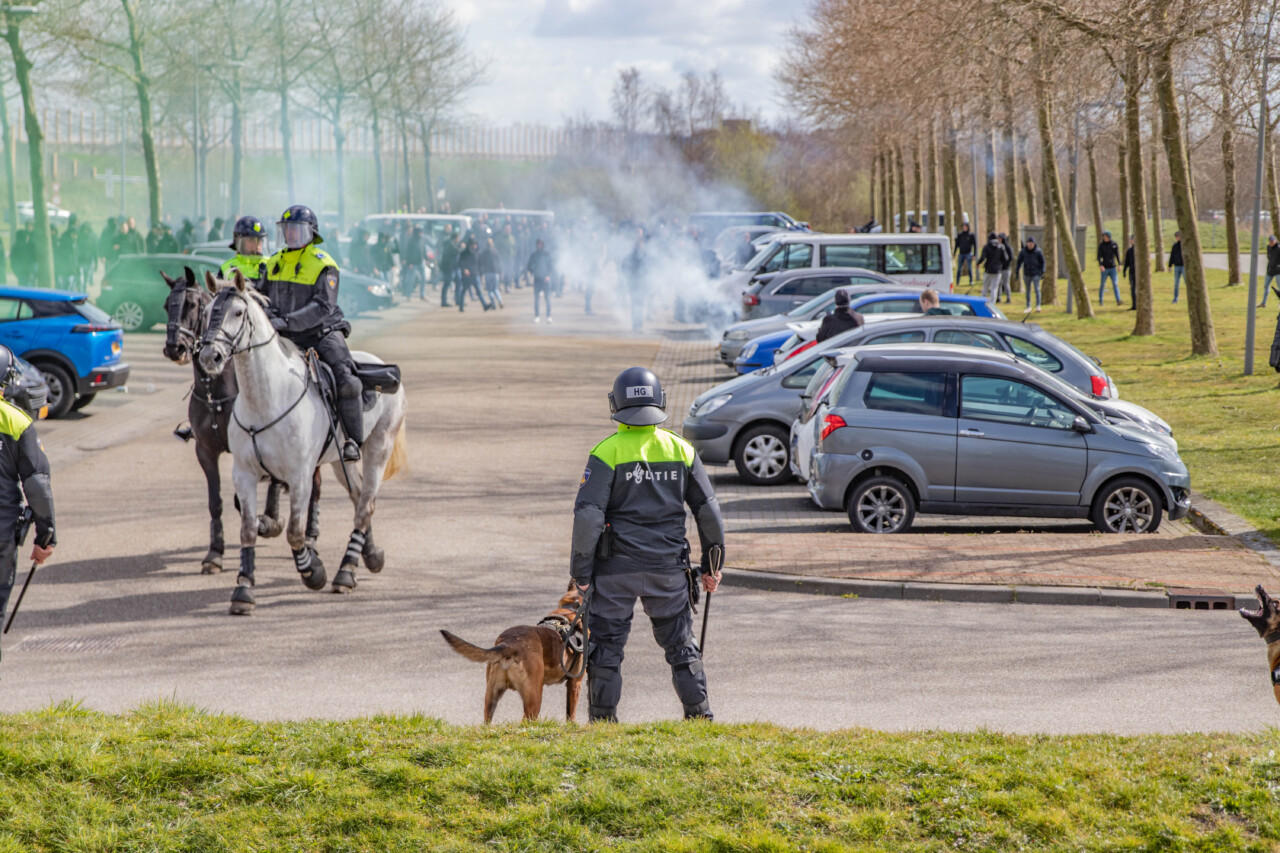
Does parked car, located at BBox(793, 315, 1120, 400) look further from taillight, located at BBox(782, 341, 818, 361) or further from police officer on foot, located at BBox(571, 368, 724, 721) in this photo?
police officer on foot, located at BBox(571, 368, 724, 721)

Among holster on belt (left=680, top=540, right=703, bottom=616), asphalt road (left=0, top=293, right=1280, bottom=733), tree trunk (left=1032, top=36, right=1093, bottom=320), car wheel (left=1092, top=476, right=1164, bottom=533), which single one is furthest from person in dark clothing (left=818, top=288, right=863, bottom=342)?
tree trunk (left=1032, top=36, right=1093, bottom=320)

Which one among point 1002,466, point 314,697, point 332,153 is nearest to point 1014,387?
point 1002,466

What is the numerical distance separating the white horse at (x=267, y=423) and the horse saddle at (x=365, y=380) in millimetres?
67

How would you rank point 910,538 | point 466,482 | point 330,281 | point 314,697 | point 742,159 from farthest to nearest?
point 742,159, point 466,482, point 910,538, point 330,281, point 314,697

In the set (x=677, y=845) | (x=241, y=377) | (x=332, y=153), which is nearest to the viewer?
(x=677, y=845)

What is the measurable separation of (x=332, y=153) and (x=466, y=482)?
94263 millimetres

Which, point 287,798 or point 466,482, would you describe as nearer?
point 287,798

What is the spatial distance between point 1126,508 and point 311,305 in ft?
23.4

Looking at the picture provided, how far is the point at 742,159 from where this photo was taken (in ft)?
239

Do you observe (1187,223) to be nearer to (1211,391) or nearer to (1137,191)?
(1137,191)

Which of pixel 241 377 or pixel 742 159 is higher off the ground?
pixel 742 159

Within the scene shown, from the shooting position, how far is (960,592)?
9.91 metres

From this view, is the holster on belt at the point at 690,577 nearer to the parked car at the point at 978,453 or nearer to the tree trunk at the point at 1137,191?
the parked car at the point at 978,453

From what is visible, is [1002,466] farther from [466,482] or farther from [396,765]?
[396,765]
